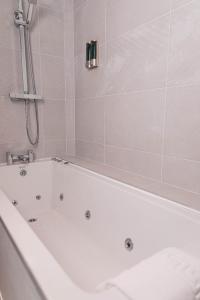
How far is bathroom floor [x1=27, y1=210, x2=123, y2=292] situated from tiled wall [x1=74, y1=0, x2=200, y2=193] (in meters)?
0.57

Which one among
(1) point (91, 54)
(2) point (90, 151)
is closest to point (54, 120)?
(2) point (90, 151)

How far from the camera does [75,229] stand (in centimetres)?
150

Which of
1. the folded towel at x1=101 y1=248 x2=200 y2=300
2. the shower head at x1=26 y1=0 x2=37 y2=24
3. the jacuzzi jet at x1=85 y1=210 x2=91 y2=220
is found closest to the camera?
the folded towel at x1=101 y1=248 x2=200 y2=300

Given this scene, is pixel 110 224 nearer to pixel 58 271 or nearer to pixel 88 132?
pixel 58 271

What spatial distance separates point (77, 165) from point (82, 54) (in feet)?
3.36

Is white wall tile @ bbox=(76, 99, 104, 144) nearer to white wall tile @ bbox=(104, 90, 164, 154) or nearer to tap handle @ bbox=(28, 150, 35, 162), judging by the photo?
white wall tile @ bbox=(104, 90, 164, 154)

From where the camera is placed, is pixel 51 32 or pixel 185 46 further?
pixel 51 32

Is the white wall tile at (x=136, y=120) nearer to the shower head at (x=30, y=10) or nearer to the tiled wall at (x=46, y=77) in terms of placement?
the tiled wall at (x=46, y=77)

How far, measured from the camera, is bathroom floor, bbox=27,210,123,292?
1.06 metres

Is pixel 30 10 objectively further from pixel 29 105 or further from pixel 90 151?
pixel 90 151

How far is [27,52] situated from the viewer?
1.76 metres

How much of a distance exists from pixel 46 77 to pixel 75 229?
4.50 feet

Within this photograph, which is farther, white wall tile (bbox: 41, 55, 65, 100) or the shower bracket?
white wall tile (bbox: 41, 55, 65, 100)

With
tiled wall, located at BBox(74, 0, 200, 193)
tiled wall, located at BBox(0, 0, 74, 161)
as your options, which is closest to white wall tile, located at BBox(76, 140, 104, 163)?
tiled wall, located at BBox(74, 0, 200, 193)
